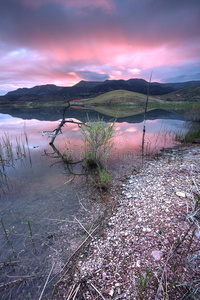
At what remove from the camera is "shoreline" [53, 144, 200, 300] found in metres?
2.58

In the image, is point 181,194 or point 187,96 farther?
point 187,96

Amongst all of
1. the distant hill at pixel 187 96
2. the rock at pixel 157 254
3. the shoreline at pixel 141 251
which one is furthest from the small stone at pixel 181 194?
the distant hill at pixel 187 96

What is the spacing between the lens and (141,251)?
10.6ft

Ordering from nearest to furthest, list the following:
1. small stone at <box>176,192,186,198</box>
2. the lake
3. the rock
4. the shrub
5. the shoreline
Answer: the shoreline → the rock → the lake → small stone at <box>176,192,186,198</box> → the shrub

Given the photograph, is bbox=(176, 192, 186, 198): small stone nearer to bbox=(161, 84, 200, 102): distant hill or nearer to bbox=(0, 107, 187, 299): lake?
bbox=(0, 107, 187, 299): lake

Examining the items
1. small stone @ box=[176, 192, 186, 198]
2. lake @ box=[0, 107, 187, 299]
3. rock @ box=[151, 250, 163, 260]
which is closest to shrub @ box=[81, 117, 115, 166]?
lake @ box=[0, 107, 187, 299]

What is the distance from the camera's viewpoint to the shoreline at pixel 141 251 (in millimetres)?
2582

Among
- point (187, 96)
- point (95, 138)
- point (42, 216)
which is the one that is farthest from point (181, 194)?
point (187, 96)

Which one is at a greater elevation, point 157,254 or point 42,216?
point 157,254

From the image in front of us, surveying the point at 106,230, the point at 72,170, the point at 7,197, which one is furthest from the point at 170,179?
the point at 7,197

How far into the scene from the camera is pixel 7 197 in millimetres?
Answer: 5852

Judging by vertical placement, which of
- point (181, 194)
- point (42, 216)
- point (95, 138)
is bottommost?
point (42, 216)

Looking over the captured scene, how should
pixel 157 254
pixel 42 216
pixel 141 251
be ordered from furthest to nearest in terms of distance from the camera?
pixel 42 216
pixel 141 251
pixel 157 254

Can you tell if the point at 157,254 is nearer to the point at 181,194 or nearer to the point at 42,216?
the point at 181,194
